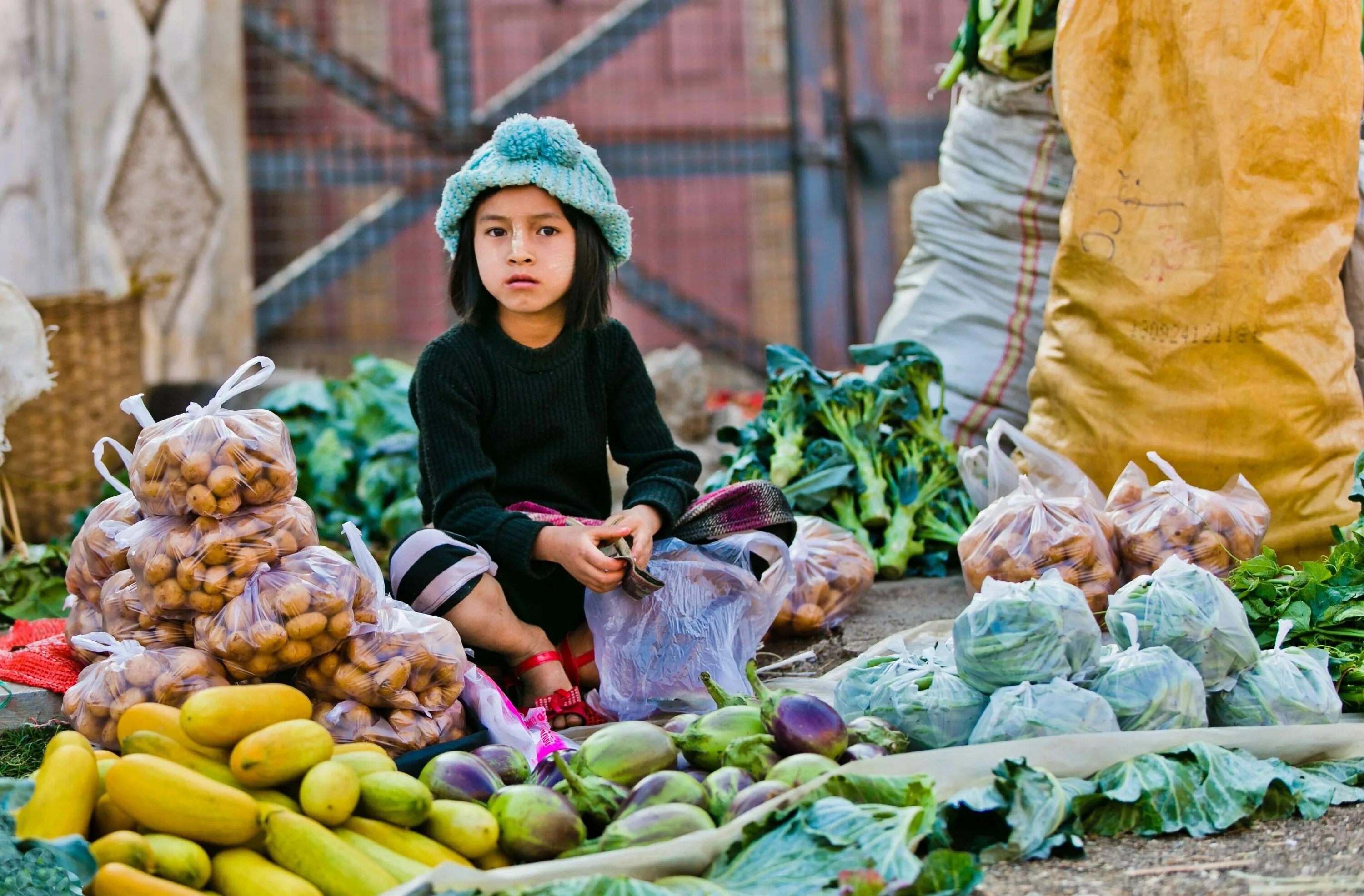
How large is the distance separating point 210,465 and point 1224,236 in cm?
253

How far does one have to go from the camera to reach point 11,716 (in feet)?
8.63

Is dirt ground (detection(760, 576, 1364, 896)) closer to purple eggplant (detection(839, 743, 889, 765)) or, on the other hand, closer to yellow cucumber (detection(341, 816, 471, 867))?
purple eggplant (detection(839, 743, 889, 765))

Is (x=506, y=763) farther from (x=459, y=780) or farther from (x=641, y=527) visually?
(x=641, y=527)

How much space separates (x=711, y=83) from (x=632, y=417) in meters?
6.19

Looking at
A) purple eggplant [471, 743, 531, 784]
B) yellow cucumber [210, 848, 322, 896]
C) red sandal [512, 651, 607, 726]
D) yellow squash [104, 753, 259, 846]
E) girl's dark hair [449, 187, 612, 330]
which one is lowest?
red sandal [512, 651, 607, 726]

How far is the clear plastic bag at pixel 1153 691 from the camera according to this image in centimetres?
223

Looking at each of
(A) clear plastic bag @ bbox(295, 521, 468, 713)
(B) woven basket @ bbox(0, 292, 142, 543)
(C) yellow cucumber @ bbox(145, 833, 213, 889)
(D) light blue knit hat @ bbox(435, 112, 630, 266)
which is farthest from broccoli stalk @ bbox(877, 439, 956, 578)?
(B) woven basket @ bbox(0, 292, 142, 543)

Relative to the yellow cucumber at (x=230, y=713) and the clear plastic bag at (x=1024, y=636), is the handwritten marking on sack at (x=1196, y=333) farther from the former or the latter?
the yellow cucumber at (x=230, y=713)

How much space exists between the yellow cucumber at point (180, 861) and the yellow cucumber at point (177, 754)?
14 cm

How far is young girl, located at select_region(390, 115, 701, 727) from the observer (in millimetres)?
2684

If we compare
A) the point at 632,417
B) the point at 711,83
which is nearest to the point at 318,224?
the point at 711,83

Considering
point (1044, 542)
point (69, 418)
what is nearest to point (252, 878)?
point (1044, 542)

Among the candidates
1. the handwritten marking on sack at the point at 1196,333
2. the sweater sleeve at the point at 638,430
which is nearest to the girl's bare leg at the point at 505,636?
the sweater sleeve at the point at 638,430

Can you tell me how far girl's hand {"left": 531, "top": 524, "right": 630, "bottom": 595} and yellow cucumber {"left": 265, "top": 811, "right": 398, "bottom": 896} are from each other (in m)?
0.90
